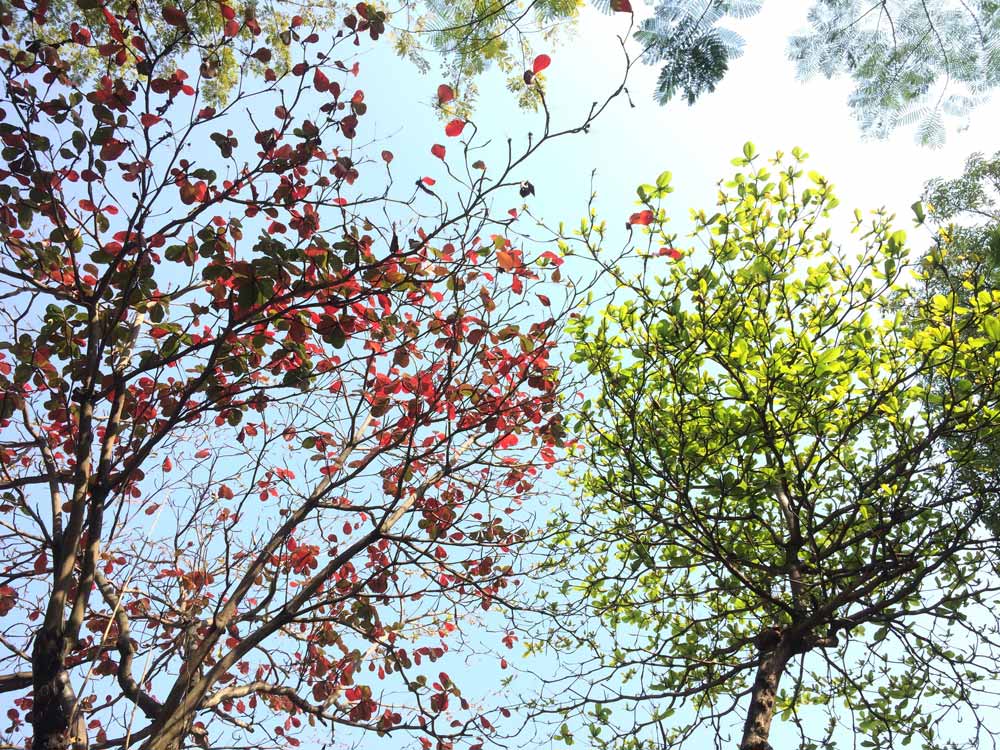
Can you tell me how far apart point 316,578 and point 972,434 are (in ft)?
12.4

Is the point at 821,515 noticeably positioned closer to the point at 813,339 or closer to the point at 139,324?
the point at 813,339

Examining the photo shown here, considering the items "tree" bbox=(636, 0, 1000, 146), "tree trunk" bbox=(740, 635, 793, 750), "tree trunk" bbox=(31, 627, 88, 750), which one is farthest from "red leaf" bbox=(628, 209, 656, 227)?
"tree trunk" bbox=(31, 627, 88, 750)

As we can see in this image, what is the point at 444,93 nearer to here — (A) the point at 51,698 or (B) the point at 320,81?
(B) the point at 320,81

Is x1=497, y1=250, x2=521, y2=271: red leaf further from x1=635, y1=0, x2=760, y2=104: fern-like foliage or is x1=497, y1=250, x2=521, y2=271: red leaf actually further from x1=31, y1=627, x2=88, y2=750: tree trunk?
x1=31, y1=627, x2=88, y2=750: tree trunk

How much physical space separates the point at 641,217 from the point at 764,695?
3.07 metres

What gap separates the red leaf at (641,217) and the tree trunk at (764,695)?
2.83 metres

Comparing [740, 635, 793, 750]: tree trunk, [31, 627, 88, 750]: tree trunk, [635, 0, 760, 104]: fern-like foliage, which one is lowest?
[31, 627, 88, 750]: tree trunk

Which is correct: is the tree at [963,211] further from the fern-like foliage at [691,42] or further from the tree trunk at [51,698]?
the tree trunk at [51,698]

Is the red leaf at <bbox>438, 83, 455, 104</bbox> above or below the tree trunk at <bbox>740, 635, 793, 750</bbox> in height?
above

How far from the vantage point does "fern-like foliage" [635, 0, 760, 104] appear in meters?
3.74

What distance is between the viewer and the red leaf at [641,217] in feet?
13.0

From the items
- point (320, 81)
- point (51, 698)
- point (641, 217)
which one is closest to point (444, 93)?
point (320, 81)

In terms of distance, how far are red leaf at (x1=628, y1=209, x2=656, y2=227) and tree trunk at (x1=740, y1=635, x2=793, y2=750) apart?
2825 mm

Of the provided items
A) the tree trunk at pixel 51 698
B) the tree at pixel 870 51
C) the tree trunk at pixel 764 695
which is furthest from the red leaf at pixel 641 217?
the tree trunk at pixel 51 698
